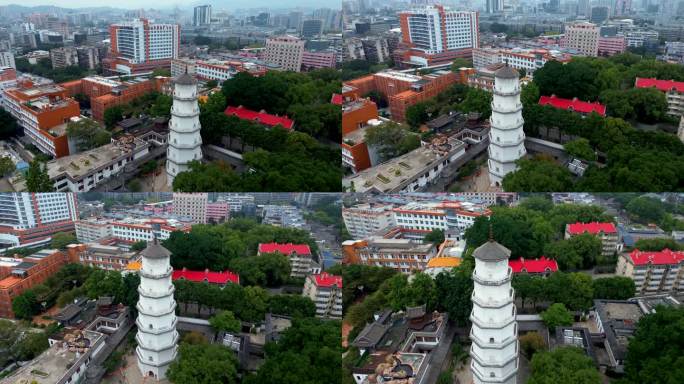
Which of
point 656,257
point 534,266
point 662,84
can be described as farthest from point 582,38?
point 534,266

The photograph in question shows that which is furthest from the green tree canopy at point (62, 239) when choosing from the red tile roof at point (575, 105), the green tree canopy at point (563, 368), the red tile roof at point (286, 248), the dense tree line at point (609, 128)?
the red tile roof at point (575, 105)

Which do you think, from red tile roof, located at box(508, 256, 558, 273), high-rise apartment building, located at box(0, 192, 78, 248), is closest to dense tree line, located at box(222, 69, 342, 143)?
A: high-rise apartment building, located at box(0, 192, 78, 248)

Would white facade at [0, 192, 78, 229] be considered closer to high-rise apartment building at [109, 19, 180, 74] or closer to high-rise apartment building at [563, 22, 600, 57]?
high-rise apartment building at [109, 19, 180, 74]

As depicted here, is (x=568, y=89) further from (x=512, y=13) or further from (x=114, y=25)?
(x=114, y=25)

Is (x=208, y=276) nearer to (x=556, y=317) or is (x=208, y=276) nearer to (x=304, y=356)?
(x=304, y=356)

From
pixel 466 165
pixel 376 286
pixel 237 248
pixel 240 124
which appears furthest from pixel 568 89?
pixel 237 248

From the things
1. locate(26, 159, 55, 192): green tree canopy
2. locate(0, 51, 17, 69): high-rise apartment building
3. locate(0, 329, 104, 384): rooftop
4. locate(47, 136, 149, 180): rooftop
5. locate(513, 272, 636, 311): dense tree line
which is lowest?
locate(0, 329, 104, 384): rooftop

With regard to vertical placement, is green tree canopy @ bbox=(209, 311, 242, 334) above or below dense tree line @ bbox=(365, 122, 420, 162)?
below
